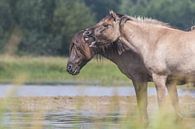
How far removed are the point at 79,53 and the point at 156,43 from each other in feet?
5.38

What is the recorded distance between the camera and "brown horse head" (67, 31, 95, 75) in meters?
14.7

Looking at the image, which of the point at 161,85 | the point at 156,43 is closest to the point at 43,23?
the point at 156,43

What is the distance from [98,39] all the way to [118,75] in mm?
21458

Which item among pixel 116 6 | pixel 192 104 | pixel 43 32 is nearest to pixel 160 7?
pixel 116 6

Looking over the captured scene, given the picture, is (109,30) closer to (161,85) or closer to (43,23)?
(161,85)

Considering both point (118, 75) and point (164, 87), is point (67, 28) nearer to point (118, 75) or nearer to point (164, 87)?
point (118, 75)

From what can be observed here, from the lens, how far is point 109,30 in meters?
14.3

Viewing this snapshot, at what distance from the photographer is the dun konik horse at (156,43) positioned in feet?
43.7

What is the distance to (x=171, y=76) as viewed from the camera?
1340cm

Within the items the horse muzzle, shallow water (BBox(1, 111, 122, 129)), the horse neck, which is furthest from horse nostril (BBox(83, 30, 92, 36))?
shallow water (BBox(1, 111, 122, 129))

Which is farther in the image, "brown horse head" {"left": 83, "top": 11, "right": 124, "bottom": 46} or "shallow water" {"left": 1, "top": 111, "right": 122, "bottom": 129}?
"brown horse head" {"left": 83, "top": 11, "right": 124, "bottom": 46}

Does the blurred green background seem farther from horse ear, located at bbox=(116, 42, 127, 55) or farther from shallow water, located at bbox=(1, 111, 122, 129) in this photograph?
horse ear, located at bbox=(116, 42, 127, 55)

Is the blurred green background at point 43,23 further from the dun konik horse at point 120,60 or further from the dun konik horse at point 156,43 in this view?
the dun konik horse at point 156,43

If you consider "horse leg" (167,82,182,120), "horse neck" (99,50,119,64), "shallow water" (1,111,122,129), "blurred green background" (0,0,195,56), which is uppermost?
"blurred green background" (0,0,195,56)
